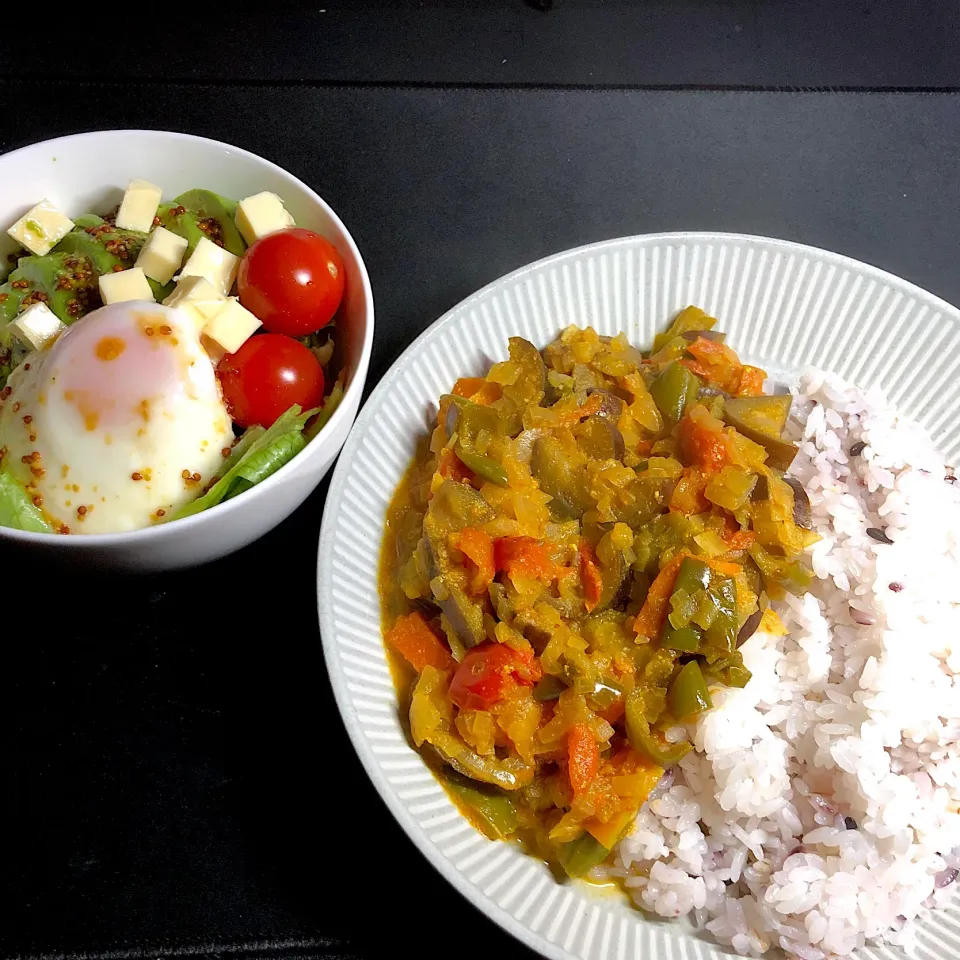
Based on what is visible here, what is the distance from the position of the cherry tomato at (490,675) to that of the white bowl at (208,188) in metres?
0.50

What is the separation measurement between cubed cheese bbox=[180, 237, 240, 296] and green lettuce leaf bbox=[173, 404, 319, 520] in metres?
0.37

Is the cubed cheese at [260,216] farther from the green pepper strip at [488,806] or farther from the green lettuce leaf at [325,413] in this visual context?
the green pepper strip at [488,806]

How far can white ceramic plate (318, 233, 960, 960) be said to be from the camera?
1699 millimetres

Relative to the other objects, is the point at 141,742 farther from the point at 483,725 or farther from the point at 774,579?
the point at 774,579

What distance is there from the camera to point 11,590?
198 centimetres

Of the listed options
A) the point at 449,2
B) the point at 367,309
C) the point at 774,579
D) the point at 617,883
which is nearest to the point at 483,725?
the point at 617,883

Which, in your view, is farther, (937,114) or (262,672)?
(937,114)

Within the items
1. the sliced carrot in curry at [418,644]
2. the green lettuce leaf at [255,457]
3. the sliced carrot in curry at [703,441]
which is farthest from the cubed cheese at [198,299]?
the sliced carrot in curry at [703,441]

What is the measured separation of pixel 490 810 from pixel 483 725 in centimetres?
17

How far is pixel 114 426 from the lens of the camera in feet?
5.58

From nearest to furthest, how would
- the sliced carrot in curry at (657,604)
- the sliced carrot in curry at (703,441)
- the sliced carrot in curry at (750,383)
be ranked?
the sliced carrot in curry at (657,604) → the sliced carrot in curry at (703,441) → the sliced carrot in curry at (750,383)

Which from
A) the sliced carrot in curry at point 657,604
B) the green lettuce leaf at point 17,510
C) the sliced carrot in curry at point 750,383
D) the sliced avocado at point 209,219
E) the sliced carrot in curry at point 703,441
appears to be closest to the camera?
the green lettuce leaf at point 17,510

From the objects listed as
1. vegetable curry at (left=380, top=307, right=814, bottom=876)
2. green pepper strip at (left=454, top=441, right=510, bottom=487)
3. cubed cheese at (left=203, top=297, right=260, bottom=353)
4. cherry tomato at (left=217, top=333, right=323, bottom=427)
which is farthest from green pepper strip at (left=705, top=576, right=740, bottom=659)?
cubed cheese at (left=203, top=297, right=260, bottom=353)

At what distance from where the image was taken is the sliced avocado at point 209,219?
2014mm
